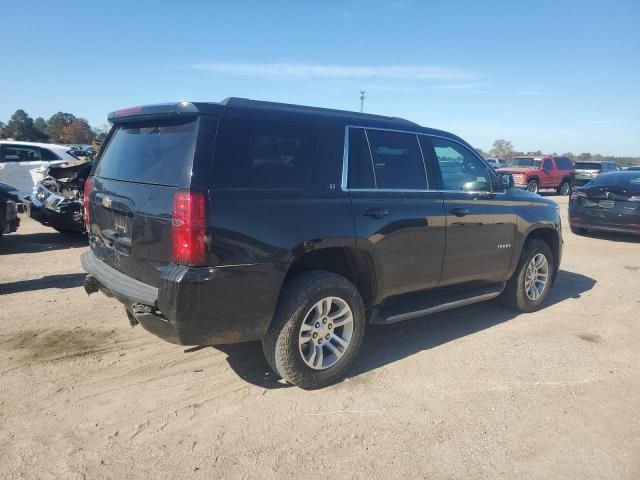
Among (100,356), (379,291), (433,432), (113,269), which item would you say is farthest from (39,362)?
(433,432)

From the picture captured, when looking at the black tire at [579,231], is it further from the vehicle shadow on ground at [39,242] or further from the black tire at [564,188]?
the black tire at [564,188]

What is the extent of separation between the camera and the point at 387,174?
4.06 meters

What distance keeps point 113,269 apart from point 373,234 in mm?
2009

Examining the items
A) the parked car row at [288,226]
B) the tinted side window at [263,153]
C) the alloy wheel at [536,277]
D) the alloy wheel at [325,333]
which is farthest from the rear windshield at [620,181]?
the tinted side window at [263,153]

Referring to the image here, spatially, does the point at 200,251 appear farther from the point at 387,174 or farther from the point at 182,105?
the point at 387,174

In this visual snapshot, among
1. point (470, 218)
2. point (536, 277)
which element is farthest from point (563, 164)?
point (470, 218)

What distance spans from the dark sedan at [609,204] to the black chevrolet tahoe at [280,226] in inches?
284

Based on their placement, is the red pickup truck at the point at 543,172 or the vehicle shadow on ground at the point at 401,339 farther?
the red pickup truck at the point at 543,172

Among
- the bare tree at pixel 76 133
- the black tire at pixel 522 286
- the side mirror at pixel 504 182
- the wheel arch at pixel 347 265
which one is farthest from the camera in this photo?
the bare tree at pixel 76 133

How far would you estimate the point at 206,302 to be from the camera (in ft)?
9.80

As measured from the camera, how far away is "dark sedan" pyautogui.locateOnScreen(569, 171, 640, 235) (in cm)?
1012

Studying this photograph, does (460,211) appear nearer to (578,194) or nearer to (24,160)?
(578,194)

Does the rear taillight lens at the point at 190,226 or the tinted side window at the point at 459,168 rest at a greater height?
the tinted side window at the point at 459,168

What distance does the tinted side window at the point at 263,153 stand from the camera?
3.11m
